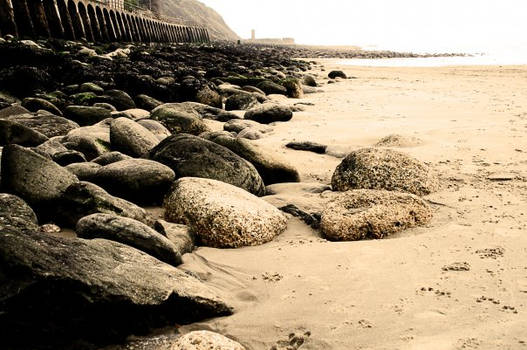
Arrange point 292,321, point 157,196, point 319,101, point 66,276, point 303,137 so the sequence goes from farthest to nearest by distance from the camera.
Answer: point 319,101 → point 303,137 → point 157,196 → point 292,321 → point 66,276

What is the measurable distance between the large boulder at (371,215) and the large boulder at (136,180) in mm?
1421

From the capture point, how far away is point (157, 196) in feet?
13.1

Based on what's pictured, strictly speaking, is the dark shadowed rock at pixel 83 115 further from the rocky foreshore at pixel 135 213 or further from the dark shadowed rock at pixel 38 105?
the dark shadowed rock at pixel 38 105

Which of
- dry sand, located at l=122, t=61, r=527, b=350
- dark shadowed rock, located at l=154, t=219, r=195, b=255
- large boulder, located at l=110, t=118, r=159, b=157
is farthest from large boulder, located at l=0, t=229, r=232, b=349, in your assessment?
large boulder, located at l=110, t=118, r=159, b=157

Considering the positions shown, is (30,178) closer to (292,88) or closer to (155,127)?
(155,127)

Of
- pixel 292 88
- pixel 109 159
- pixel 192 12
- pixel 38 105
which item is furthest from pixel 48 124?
pixel 192 12

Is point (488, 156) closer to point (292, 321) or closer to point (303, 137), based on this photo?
point (303, 137)

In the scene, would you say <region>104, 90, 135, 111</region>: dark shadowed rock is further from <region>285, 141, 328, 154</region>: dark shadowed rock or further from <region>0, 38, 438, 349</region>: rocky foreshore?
<region>285, 141, 328, 154</region>: dark shadowed rock

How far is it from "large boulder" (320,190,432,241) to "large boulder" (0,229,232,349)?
4.12 feet

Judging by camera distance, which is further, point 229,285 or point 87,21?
point 87,21

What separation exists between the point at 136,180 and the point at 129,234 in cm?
117

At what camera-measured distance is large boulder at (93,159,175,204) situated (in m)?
3.85

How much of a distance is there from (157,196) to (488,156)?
3.83 metres

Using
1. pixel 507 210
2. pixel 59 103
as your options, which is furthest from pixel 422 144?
pixel 59 103
